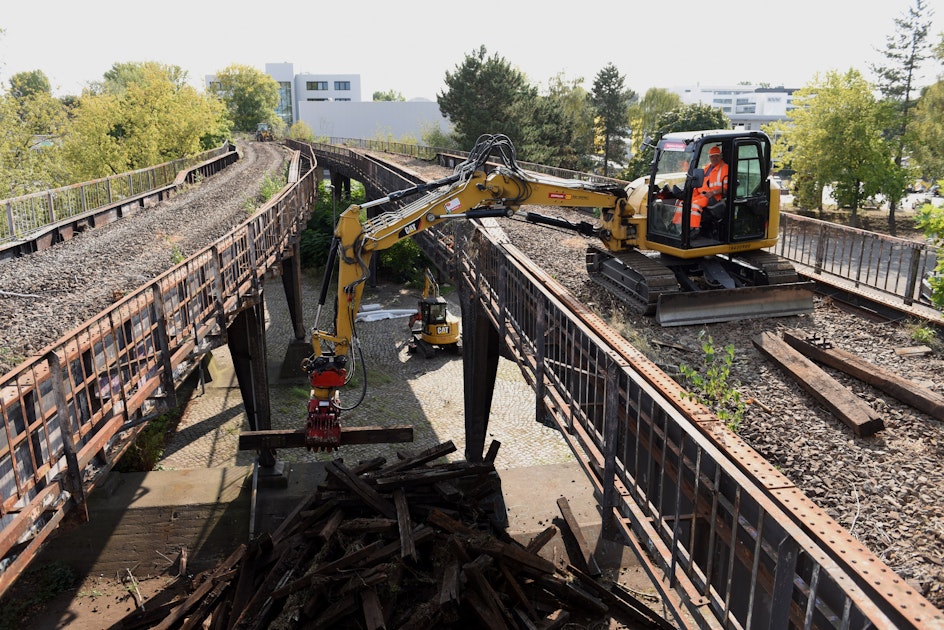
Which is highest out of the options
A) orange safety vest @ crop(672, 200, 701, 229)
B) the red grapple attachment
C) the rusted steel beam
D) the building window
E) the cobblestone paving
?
the building window

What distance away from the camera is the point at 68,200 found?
18984mm

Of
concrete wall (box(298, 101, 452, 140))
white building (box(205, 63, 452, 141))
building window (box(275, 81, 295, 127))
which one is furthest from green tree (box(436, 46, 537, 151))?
building window (box(275, 81, 295, 127))

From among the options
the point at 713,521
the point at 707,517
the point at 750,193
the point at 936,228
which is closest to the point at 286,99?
the point at 750,193

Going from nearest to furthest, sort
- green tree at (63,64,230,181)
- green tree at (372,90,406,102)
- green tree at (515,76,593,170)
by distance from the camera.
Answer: green tree at (63,64,230,181) < green tree at (515,76,593,170) < green tree at (372,90,406,102)

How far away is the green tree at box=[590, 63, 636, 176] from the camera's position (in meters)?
61.1

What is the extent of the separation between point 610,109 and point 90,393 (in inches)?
2335

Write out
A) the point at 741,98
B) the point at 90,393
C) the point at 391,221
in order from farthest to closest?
the point at 741,98, the point at 391,221, the point at 90,393

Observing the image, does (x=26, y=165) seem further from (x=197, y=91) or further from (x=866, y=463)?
(x=866, y=463)

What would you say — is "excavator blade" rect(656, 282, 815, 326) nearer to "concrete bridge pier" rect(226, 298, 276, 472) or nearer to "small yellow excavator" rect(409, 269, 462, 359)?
"concrete bridge pier" rect(226, 298, 276, 472)

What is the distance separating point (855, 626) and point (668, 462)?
6.36 ft

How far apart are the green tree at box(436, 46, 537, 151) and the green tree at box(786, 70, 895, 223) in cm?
2103

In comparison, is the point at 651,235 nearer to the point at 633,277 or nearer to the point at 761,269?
the point at 633,277

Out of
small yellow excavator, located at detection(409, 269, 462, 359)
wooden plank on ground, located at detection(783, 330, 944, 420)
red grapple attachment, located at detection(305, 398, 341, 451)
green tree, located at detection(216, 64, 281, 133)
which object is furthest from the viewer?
green tree, located at detection(216, 64, 281, 133)

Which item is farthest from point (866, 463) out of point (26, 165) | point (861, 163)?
point (26, 165)
